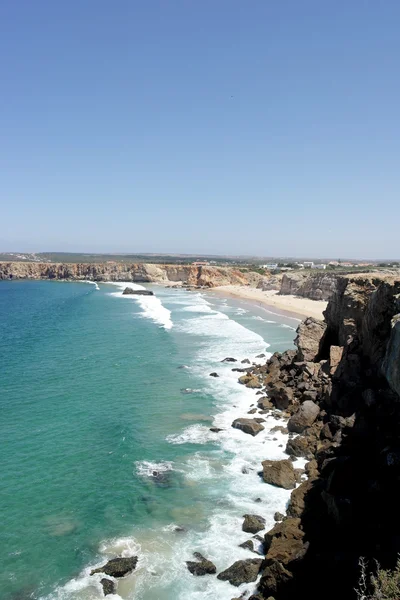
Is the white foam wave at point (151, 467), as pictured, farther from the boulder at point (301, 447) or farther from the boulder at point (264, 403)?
the boulder at point (264, 403)

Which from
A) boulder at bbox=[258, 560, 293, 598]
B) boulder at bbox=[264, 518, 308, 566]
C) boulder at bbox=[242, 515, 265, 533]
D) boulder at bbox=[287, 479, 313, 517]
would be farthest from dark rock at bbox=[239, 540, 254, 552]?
boulder at bbox=[258, 560, 293, 598]

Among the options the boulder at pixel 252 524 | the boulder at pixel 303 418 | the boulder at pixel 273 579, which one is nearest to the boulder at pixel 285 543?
the boulder at pixel 273 579

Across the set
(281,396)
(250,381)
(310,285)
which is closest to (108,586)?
(281,396)


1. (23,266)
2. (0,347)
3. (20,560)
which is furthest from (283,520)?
(23,266)

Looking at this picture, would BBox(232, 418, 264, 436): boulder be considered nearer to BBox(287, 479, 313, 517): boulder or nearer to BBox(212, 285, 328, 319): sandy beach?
BBox(287, 479, 313, 517): boulder

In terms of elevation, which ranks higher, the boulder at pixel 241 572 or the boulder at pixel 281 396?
the boulder at pixel 281 396
